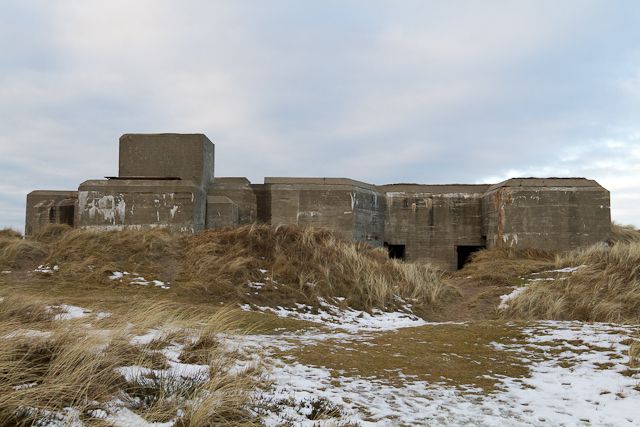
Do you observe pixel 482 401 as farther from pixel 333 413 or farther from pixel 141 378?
pixel 141 378

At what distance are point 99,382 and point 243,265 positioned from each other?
666 centimetres

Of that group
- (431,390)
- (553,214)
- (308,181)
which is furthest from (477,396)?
(553,214)

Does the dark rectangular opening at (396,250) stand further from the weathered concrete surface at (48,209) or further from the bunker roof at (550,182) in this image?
the weathered concrete surface at (48,209)

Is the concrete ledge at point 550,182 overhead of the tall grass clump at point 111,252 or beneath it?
overhead

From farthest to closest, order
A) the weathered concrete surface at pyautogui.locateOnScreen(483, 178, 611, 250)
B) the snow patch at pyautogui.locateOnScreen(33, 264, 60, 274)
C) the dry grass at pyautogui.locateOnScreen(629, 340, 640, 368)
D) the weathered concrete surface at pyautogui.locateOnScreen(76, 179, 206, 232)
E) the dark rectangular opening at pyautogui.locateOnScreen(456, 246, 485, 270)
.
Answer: the dark rectangular opening at pyautogui.locateOnScreen(456, 246, 485, 270)
the weathered concrete surface at pyautogui.locateOnScreen(483, 178, 611, 250)
the weathered concrete surface at pyautogui.locateOnScreen(76, 179, 206, 232)
the snow patch at pyautogui.locateOnScreen(33, 264, 60, 274)
the dry grass at pyautogui.locateOnScreen(629, 340, 640, 368)

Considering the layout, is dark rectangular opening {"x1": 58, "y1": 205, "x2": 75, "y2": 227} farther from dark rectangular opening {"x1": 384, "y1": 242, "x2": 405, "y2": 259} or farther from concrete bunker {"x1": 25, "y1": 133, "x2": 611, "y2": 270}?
dark rectangular opening {"x1": 384, "y1": 242, "x2": 405, "y2": 259}

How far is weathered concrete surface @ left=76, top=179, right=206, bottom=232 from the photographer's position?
43.6ft

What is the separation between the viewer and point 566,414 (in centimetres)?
369

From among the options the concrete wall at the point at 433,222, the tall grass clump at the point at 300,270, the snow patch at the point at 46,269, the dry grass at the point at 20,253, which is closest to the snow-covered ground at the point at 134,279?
the tall grass clump at the point at 300,270

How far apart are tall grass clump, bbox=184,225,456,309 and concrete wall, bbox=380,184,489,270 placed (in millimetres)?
3686

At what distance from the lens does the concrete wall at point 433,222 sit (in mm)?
15875

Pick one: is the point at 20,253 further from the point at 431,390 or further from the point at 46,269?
the point at 431,390

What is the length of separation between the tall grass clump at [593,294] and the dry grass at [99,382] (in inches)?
267

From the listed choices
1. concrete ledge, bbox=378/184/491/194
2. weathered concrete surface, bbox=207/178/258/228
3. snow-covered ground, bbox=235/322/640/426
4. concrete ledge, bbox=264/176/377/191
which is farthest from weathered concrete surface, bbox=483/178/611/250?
snow-covered ground, bbox=235/322/640/426
